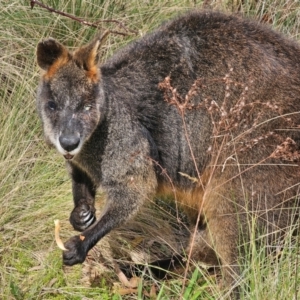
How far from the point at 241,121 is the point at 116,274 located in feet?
4.71

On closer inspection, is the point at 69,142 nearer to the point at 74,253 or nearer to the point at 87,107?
the point at 87,107

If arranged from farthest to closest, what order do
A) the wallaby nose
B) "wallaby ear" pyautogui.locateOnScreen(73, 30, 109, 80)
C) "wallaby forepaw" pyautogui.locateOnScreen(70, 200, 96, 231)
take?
"wallaby forepaw" pyautogui.locateOnScreen(70, 200, 96, 231)
"wallaby ear" pyautogui.locateOnScreen(73, 30, 109, 80)
the wallaby nose

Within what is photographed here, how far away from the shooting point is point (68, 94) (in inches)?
193

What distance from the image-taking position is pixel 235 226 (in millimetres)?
5168

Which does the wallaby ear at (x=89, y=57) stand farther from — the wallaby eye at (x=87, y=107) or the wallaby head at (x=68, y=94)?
the wallaby eye at (x=87, y=107)

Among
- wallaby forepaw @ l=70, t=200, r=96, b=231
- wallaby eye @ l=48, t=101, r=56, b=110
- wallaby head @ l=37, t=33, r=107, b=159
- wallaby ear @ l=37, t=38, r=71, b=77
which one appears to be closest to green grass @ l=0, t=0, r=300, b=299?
wallaby forepaw @ l=70, t=200, r=96, b=231

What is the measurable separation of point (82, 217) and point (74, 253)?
0.43 metres

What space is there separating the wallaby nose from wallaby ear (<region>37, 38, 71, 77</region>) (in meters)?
0.49

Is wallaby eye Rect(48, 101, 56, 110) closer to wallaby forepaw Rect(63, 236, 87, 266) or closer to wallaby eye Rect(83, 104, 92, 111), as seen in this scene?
wallaby eye Rect(83, 104, 92, 111)

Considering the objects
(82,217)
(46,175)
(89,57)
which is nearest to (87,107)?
(89,57)

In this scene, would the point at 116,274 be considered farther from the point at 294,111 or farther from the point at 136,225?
the point at 294,111

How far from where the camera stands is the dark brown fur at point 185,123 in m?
5.01

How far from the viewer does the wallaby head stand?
4809 millimetres

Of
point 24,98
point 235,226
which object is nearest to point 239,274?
point 235,226
